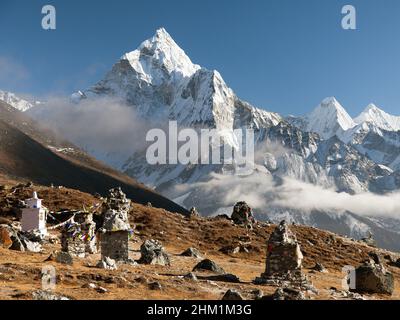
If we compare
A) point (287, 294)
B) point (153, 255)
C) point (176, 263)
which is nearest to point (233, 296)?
point (287, 294)

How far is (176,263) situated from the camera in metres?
41.9

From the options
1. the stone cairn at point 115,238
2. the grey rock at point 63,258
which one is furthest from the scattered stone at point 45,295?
the stone cairn at point 115,238

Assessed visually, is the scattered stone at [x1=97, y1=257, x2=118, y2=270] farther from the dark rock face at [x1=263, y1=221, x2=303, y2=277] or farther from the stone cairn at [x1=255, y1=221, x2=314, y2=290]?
the dark rock face at [x1=263, y1=221, x2=303, y2=277]

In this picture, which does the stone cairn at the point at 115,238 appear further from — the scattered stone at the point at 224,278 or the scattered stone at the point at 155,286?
the scattered stone at the point at 155,286

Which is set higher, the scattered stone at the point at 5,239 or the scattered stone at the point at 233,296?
the scattered stone at the point at 5,239

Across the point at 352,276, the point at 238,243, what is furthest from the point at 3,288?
the point at 238,243

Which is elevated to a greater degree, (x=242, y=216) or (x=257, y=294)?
(x=242, y=216)

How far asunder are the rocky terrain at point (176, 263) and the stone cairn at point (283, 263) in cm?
107

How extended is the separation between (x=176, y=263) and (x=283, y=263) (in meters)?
11.6

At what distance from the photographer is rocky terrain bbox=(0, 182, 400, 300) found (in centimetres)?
2505

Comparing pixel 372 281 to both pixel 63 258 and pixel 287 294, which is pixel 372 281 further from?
pixel 63 258

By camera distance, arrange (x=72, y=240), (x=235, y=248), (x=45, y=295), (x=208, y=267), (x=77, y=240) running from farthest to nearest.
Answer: (x=235, y=248) → (x=77, y=240) → (x=72, y=240) → (x=208, y=267) → (x=45, y=295)

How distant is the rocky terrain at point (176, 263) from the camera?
25.0 metres
